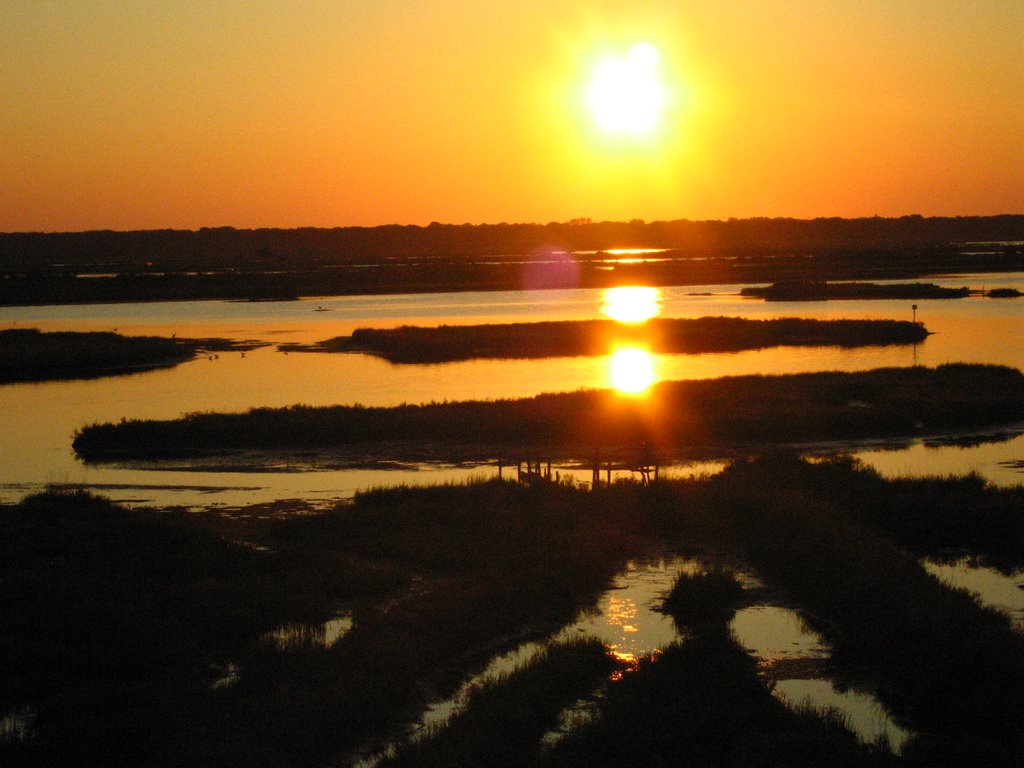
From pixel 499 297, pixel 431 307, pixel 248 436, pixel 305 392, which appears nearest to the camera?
pixel 248 436

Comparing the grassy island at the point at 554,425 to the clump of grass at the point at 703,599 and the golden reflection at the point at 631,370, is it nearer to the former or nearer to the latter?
the golden reflection at the point at 631,370

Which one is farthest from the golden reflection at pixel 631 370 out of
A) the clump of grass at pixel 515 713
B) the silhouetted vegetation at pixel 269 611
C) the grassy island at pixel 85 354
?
the clump of grass at pixel 515 713

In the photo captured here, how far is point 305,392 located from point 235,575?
1924cm

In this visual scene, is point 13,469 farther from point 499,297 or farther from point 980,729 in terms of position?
point 499,297

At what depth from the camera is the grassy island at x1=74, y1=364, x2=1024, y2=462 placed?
2484 centimetres

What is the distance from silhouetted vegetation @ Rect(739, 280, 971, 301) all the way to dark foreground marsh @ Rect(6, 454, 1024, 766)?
48877 millimetres

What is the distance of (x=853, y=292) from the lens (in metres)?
67.6

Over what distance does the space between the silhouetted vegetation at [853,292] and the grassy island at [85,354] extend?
34856 mm

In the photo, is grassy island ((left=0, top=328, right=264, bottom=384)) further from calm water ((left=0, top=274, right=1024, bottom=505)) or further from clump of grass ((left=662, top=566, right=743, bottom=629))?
clump of grass ((left=662, top=566, right=743, bottom=629))

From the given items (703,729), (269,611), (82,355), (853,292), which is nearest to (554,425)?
(269,611)

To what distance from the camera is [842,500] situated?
18047 mm

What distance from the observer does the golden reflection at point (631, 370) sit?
32.6 metres

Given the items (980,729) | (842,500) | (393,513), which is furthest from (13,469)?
(980,729)

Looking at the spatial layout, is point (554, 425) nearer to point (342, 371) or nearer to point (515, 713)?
point (342, 371)
